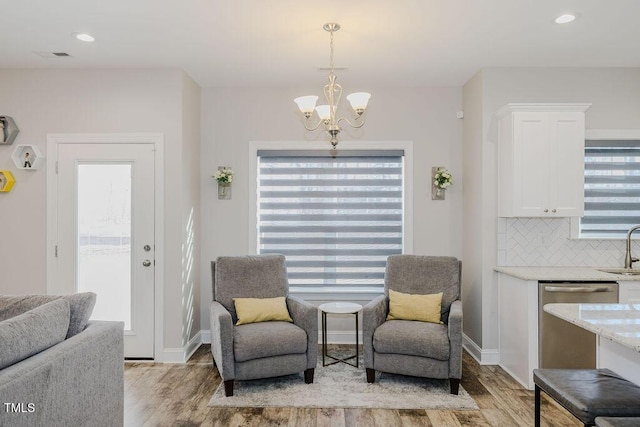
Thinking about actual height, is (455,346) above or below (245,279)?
below

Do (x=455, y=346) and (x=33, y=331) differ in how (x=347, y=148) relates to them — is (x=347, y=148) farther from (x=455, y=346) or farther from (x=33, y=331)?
(x=33, y=331)

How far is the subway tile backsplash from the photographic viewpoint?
3.94m

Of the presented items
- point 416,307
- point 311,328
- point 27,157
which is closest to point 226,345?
point 311,328

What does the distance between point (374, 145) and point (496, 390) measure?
2.63 meters

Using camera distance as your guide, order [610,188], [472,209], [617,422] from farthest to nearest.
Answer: [472,209], [610,188], [617,422]

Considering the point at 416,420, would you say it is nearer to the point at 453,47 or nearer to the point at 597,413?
the point at 597,413

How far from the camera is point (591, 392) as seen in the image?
5.84ft

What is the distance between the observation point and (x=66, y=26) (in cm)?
313

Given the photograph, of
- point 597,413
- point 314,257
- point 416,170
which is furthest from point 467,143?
point 597,413

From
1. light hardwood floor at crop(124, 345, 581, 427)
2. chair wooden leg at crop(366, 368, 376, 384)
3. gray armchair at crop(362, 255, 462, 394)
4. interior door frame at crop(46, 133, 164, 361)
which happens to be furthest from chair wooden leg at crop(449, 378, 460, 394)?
interior door frame at crop(46, 133, 164, 361)

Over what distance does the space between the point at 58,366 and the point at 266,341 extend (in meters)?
1.55

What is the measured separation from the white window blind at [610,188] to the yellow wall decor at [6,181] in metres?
5.61

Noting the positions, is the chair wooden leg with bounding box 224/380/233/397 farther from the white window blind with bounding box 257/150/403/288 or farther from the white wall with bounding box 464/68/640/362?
the white wall with bounding box 464/68/640/362

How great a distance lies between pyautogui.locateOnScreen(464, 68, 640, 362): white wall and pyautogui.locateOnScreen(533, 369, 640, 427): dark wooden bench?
1.98 meters
